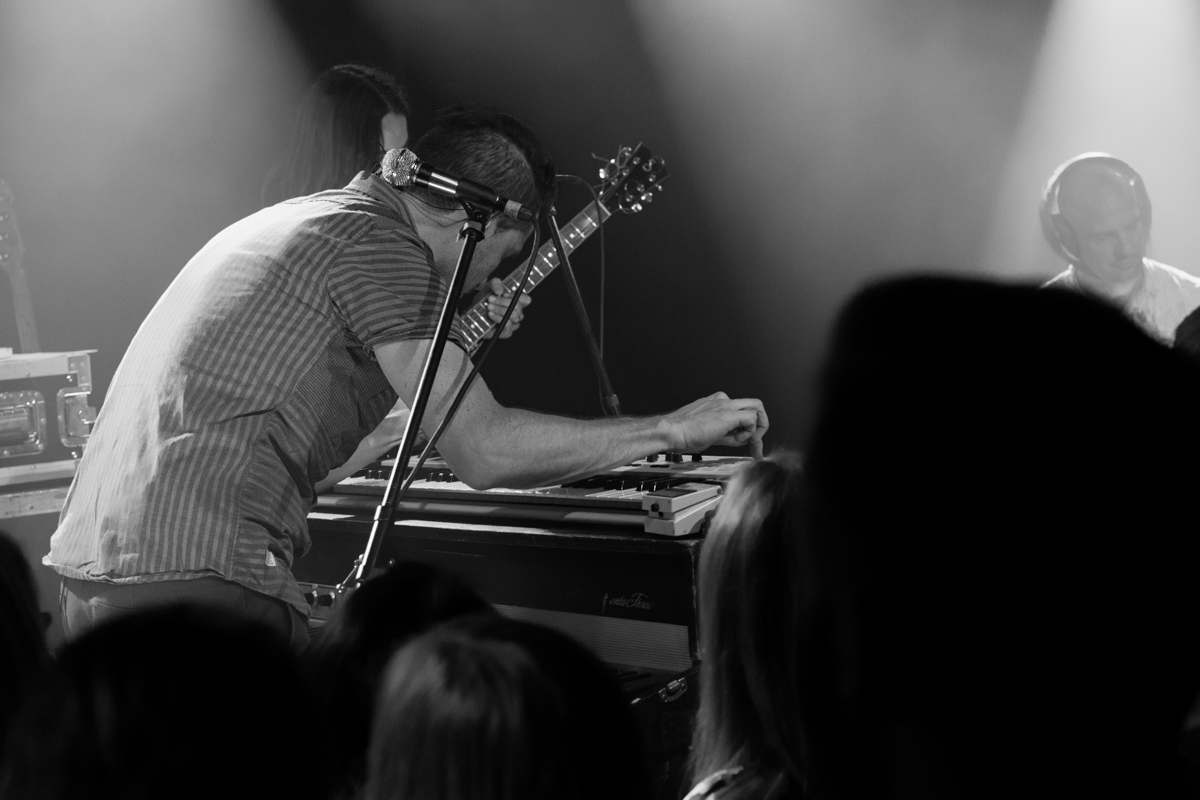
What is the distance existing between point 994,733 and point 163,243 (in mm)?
5646

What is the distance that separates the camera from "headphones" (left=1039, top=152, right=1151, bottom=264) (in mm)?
4031

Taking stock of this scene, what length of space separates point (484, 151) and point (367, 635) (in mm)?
1291

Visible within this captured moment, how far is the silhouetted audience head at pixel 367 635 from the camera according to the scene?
1.27 m

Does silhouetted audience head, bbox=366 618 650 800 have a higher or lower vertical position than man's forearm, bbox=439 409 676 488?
higher

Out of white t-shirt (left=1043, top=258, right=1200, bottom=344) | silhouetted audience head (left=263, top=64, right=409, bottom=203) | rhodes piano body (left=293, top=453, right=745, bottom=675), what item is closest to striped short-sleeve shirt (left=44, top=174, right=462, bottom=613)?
rhodes piano body (left=293, top=453, right=745, bottom=675)

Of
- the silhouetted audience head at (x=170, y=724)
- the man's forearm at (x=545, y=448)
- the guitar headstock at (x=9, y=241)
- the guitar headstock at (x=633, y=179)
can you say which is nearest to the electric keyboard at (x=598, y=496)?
the man's forearm at (x=545, y=448)

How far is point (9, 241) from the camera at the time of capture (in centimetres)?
494

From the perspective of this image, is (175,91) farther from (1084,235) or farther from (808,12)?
(1084,235)

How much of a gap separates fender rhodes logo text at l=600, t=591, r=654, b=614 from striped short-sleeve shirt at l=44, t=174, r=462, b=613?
646 millimetres

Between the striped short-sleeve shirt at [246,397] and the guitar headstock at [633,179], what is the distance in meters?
2.01

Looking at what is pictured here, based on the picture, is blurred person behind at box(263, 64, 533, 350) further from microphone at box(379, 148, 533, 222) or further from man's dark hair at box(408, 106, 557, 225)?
microphone at box(379, 148, 533, 222)

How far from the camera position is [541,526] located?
2.50 meters

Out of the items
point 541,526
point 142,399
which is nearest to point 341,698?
point 142,399

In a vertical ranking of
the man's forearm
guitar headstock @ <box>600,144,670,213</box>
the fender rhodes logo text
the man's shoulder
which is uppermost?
guitar headstock @ <box>600,144,670,213</box>
